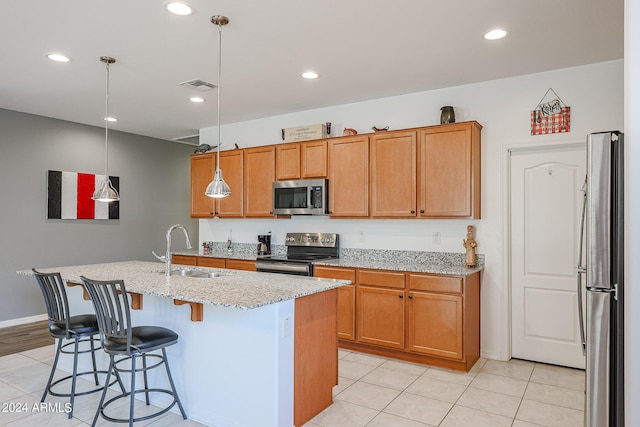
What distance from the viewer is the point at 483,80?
396cm

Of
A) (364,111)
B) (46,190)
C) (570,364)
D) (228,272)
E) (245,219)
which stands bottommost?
(570,364)

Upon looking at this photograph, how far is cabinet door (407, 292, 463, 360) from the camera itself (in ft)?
11.6

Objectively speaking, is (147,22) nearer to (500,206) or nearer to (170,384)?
(170,384)

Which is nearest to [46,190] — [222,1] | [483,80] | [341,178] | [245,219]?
[245,219]

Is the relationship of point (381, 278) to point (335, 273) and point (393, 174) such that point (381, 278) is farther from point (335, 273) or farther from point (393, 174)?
point (393, 174)

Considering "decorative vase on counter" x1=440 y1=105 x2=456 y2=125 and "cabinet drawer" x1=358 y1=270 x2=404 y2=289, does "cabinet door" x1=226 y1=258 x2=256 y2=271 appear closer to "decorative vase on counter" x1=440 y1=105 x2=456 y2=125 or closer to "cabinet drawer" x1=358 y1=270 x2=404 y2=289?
"cabinet drawer" x1=358 y1=270 x2=404 y2=289

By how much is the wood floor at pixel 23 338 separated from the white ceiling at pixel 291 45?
2644 mm

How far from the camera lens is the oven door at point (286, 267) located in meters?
4.31

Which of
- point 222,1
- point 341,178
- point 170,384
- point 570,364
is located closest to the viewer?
point 222,1

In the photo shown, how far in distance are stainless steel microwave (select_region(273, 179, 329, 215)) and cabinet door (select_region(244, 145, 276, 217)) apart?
0.49 feet

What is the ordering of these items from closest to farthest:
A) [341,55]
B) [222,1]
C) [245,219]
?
[222,1], [341,55], [245,219]

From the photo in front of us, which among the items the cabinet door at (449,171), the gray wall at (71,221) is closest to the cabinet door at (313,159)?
the cabinet door at (449,171)

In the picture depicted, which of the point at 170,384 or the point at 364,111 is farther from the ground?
the point at 364,111

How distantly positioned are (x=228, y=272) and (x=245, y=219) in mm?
2336
